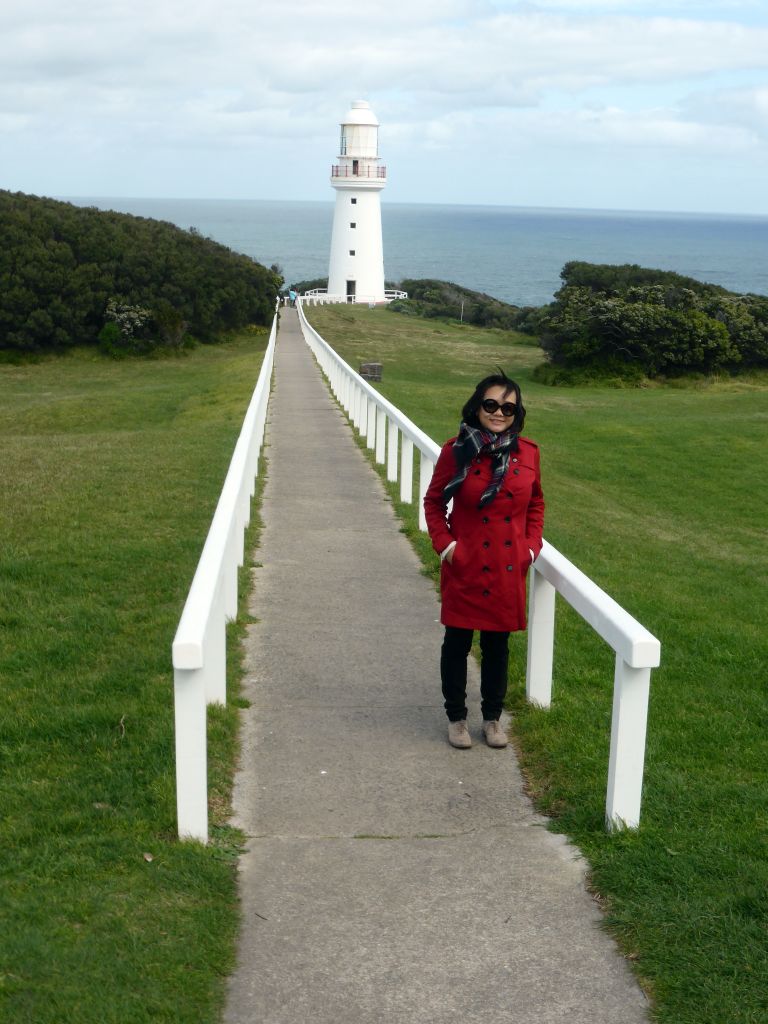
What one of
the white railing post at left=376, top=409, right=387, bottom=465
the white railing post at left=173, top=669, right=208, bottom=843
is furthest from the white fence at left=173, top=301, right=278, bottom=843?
the white railing post at left=376, top=409, right=387, bottom=465

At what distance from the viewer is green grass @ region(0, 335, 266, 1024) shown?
11.2ft

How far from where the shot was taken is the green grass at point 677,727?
12.0 feet

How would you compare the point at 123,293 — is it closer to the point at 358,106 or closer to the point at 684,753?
the point at 358,106

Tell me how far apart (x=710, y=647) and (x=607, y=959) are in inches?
170

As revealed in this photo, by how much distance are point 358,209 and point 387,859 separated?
6363cm

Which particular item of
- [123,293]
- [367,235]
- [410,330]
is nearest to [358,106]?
[367,235]

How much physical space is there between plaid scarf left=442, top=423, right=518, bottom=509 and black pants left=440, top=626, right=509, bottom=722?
686 millimetres

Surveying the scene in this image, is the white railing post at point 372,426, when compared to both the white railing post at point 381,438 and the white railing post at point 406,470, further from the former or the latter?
the white railing post at point 406,470

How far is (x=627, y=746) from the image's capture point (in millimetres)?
4312

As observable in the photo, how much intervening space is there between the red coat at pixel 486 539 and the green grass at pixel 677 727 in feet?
2.25

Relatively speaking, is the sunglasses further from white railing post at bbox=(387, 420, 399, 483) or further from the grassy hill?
the grassy hill

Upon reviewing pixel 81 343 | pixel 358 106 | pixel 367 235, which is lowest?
pixel 81 343

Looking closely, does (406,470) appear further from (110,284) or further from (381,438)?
Answer: (110,284)

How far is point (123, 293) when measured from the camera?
4691cm
